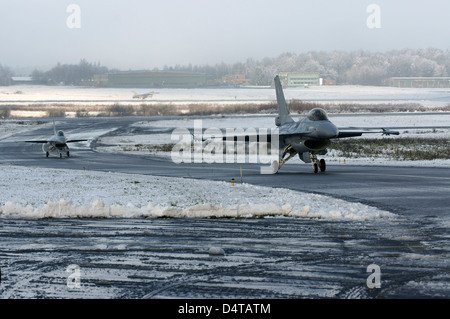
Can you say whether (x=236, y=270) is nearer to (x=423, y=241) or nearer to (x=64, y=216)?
(x=423, y=241)

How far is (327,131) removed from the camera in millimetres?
28953

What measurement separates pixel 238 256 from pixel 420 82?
18243cm

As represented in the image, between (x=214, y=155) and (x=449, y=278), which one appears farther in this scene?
(x=214, y=155)

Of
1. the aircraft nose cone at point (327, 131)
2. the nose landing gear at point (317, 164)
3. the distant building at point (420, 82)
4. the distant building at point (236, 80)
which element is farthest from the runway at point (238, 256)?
the distant building at point (236, 80)

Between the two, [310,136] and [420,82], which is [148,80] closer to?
[420,82]

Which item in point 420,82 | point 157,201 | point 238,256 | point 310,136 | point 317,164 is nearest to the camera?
point 238,256

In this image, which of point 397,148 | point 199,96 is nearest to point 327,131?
point 397,148

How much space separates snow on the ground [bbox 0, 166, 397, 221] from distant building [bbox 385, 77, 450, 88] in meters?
166

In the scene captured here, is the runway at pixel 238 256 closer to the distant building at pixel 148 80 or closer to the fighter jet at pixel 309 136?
the fighter jet at pixel 309 136

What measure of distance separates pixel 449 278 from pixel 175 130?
2397 inches

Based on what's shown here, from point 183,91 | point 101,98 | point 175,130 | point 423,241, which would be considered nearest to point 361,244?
point 423,241

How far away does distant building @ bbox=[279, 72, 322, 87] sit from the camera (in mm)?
169250
